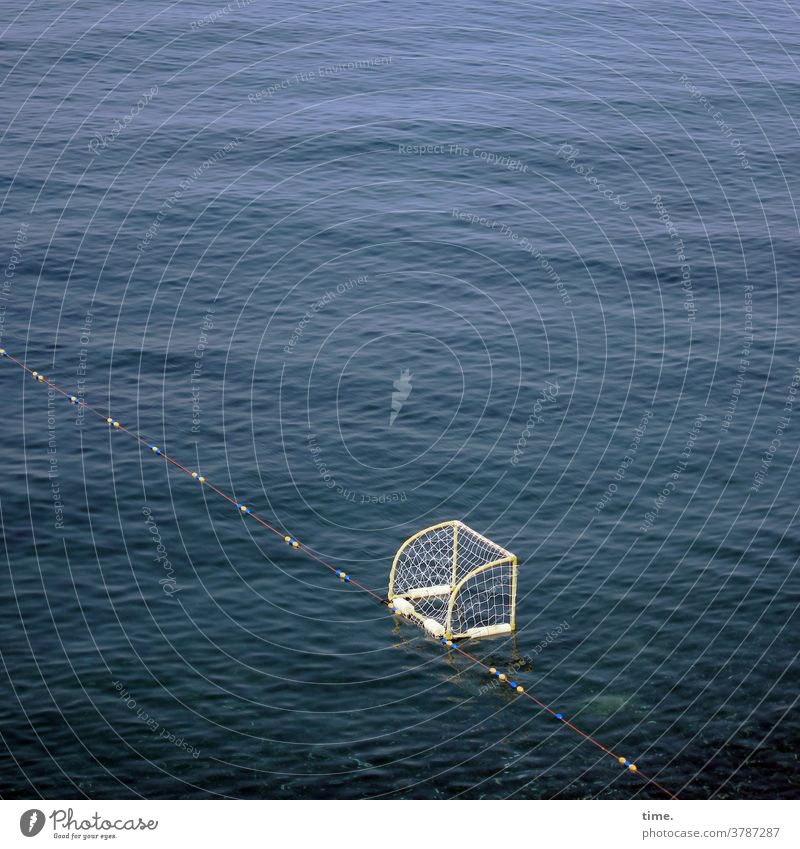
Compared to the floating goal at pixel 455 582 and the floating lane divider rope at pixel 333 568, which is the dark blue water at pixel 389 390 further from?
the floating goal at pixel 455 582

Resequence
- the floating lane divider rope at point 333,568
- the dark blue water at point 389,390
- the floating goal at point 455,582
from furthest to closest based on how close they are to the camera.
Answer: the floating goal at point 455,582
the dark blue water at point 389,390
the floating lane divider rope at point 333,568

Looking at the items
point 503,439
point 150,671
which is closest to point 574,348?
point 503,439

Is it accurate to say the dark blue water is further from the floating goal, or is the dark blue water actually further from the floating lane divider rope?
the floating goal

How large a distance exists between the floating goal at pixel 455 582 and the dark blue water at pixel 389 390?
1135 mm

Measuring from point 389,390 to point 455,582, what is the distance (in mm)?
20842

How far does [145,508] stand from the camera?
6888 cm

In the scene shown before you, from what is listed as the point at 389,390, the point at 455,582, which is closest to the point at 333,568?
the point at 455,582

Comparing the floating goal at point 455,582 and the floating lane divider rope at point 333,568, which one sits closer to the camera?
the floating lane divider rope at point 333,568

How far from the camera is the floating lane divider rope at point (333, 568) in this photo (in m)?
53.2

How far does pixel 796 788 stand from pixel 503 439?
1157 inches

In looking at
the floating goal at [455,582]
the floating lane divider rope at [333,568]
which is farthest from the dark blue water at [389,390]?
the floating goal at [455,582]

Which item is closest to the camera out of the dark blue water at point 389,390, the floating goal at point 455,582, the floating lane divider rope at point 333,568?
the floating lane divider rope at point 333,568

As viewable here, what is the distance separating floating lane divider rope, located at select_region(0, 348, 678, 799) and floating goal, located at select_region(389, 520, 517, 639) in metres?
1.10

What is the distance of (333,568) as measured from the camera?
65125mm
